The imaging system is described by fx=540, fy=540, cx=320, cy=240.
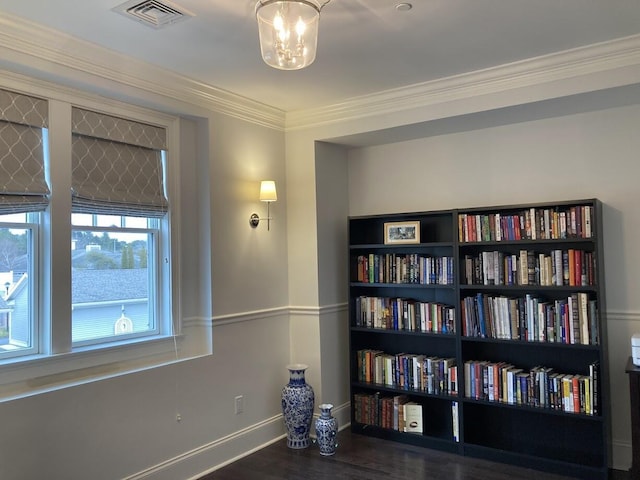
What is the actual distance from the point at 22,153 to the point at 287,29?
1630mm

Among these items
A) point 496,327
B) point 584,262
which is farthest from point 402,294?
point 584,262

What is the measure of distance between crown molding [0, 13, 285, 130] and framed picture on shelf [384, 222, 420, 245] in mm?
1355

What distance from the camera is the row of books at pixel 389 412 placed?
4.06m

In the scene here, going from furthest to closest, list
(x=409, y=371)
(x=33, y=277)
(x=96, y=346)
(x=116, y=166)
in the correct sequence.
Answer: (x=409, y=371)
(x=116, y=166)
(x=96, y=346)
(x=33, y=277)

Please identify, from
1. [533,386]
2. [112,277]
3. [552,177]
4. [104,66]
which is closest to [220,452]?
[112,277]

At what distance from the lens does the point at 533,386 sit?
356cm

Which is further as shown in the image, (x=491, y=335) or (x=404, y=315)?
(x=404, y=315)

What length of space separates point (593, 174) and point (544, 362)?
1334mm

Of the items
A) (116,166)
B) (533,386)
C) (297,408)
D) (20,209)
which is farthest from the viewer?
(297,408)

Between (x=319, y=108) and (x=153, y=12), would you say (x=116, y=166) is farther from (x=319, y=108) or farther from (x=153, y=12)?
(x=319, y=108)

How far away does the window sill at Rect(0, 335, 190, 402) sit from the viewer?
2.80m

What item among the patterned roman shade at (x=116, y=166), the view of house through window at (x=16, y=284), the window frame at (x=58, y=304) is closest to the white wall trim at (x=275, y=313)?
the window frame at (x=58, y=304)

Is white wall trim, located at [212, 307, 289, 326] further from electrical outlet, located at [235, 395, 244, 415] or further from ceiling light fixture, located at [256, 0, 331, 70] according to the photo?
ceiling light fixture, located at [256, 0, 331, 70]

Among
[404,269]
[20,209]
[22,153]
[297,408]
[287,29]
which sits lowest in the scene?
[297,408]
